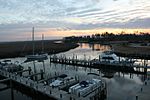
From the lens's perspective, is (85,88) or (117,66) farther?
(117,66)

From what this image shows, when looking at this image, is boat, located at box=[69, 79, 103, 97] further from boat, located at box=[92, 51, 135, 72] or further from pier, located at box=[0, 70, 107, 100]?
boat, located at box=[92, 51, 135, 72]

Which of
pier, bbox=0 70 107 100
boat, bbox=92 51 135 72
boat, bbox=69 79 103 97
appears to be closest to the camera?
pier, bbox=0 70 107 100

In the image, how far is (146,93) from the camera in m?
22.7

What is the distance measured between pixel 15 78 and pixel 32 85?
5403 mm

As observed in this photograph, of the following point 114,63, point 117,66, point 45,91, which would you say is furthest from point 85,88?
point 114,63

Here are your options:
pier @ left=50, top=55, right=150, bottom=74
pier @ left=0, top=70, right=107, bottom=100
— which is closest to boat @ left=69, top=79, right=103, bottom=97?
pier @ left=0, top=70, right=107, bottom=100

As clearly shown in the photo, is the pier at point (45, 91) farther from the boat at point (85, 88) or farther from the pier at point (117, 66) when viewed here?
the pier at point (117, 66)

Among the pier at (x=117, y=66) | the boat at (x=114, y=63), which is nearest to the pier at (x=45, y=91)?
the pier at (x=117, y=66)

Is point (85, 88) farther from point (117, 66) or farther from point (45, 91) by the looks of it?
point (117, 66)

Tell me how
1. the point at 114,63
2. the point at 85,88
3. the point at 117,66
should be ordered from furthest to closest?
the point at 114,63 < the point at 117,66 < the point at 85,88

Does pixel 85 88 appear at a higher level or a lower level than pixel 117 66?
lower

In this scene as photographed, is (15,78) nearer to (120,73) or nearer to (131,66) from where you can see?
(120,73)

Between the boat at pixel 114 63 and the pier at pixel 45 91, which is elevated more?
the boat at pixel 114 63

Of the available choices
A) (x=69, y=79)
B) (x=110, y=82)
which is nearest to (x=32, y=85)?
(x=69, y=79)
